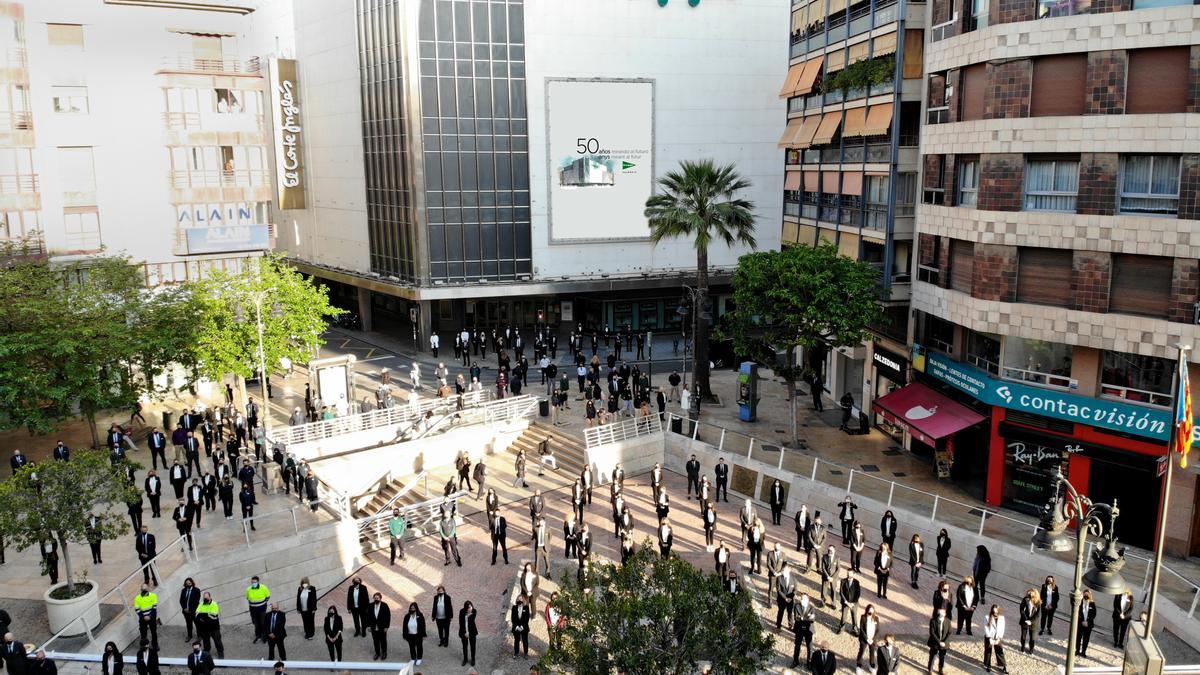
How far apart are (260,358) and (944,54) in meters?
25.8

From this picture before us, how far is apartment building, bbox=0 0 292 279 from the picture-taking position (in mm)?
38469

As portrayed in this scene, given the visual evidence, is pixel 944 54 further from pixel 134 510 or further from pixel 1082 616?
pixel 134 510

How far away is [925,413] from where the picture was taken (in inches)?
1148

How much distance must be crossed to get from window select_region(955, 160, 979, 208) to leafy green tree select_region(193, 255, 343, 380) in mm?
23982

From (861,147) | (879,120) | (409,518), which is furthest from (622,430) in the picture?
(879,120)

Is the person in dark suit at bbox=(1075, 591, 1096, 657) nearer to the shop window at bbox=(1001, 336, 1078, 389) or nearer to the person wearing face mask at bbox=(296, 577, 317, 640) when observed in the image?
the shop window at bbox=(1001, 336, 1078, 389)

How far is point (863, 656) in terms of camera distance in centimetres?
1988

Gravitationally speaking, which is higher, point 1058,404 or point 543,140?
point 543,140

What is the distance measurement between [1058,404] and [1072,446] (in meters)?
→ 1.26

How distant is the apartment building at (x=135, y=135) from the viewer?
1515 inches

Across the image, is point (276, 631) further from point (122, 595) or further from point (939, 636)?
point (939, 636)

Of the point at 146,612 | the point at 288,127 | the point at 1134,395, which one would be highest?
the point at 288,127

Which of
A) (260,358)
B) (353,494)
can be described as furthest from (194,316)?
(353,494)

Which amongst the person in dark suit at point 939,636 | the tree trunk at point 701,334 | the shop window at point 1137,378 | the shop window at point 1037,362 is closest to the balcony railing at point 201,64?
the tree trunk at point 701,334
